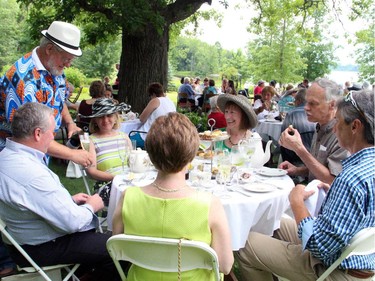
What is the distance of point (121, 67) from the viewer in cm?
897

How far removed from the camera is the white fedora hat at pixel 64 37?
293 centimetres

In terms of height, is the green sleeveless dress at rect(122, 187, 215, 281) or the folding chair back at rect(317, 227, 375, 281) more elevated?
the green sleeveless dress at rect(122, 187, 215, 281)

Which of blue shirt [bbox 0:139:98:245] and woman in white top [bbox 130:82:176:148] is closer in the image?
blue shirt [bbox 0:139:98:245]

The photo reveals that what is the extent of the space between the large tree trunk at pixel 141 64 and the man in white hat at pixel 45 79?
559 centimetres

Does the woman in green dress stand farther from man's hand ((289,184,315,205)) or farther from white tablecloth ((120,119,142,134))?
white tablecloth ((120,119,142,134))

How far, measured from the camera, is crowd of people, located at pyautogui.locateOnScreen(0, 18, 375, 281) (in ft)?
5.21

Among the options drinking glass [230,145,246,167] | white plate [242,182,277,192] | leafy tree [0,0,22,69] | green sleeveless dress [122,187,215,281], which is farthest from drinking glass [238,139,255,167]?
leafy tree [0,0,22,69]

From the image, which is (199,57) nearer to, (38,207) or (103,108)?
(103,108)

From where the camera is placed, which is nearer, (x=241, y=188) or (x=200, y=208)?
(x=200, y=208)

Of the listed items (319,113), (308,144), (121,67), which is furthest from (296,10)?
(319,113)

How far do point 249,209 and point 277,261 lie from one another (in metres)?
0.35

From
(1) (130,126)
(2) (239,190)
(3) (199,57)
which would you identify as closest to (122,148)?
(2) (239,190)

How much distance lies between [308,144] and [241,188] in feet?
6.82

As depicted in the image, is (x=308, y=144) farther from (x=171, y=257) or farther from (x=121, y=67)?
(x=121, y=67)
